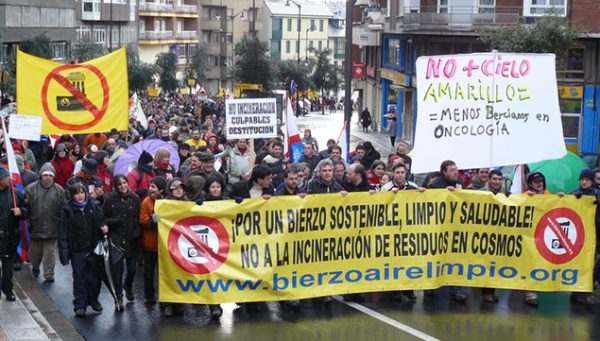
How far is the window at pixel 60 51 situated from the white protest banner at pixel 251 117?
160 ft

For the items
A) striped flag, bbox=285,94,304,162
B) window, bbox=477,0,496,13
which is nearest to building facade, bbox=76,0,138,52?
window, bbox=477,0,496,13

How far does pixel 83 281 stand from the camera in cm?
1085

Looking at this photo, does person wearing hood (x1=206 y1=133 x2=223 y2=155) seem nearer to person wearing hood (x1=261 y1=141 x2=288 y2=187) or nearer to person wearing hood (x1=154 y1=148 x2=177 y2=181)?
person wearing hood (x1=261 y1=141 x2=288 y2=187)

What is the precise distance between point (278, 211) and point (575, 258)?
3.30m

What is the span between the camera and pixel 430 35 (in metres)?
38.8

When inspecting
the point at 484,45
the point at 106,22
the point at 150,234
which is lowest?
the point at 150,234

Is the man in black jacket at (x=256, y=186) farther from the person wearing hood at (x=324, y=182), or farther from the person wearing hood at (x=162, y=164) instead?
the person wearing hood at (x=162, y=164)

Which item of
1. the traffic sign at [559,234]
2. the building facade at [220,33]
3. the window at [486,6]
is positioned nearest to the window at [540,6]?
the window at [486,6]

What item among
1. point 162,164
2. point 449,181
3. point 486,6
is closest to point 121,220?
point 162,164

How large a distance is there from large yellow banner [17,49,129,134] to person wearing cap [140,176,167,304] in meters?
4.41

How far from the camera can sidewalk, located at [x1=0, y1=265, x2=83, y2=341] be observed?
10113 millimetres

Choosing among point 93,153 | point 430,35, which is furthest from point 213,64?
point 93,153

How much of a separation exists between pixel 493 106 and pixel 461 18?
25.3 metres

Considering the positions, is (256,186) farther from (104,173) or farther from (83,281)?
(104,173)
